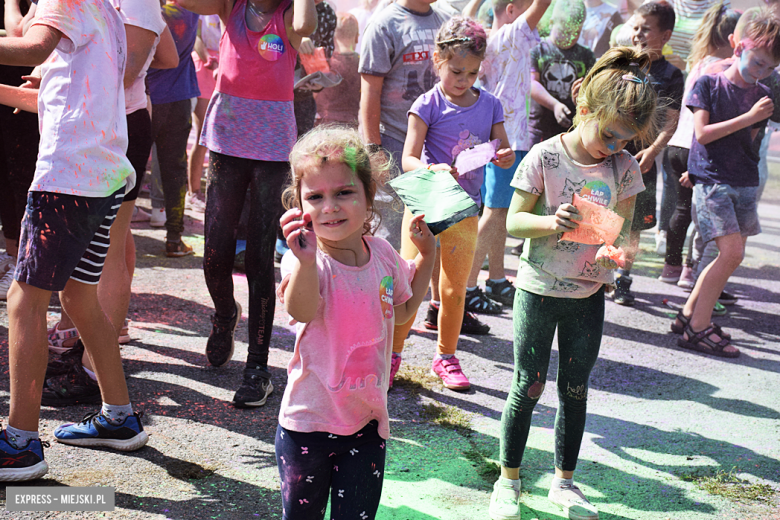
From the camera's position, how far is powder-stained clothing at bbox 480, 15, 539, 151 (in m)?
5.28

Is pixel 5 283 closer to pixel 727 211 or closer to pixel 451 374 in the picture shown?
pixel 451 374

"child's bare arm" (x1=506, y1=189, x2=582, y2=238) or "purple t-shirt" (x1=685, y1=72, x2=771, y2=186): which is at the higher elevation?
"purple t-shirt" (x1=685, y1=72, x2=771, y2=186)

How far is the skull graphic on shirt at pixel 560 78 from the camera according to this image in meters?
5.70

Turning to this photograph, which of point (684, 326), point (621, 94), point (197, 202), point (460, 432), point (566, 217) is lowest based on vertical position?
point (460, 432)

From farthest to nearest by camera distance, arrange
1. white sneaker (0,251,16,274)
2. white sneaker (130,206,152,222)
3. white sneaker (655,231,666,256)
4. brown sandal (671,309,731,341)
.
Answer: white sneaker (655,231,666,256), white sneaker (130,206,152,222), brown sandal (671,309,731,341), white sneaker (0,251,16,274)

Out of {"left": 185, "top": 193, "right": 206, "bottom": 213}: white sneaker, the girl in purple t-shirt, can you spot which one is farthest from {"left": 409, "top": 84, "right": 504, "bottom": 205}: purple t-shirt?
{"left": 185, "top": 193, "right": 206, "bottom": 213}: white sneaker

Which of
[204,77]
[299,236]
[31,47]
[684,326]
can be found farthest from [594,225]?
[204,77]

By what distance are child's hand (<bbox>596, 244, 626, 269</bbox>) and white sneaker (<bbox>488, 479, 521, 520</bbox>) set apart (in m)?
0.93

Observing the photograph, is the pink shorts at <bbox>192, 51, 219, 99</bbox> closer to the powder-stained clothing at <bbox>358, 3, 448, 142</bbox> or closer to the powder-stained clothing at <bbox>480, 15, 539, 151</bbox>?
the powder-stained clothing at <bbox>480, 15, 539, 151</bbox>

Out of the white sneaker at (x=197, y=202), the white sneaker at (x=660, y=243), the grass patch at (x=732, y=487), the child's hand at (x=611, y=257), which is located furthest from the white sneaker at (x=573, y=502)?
Answer: the white sneaker at (x=197, y=202)

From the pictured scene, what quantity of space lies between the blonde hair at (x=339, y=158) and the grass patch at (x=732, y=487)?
6.40 ft

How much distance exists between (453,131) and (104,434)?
2165 millimetres

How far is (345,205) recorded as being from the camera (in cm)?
193

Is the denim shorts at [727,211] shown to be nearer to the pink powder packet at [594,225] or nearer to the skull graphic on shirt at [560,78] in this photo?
the skull graphic on shirt at [560,78]
